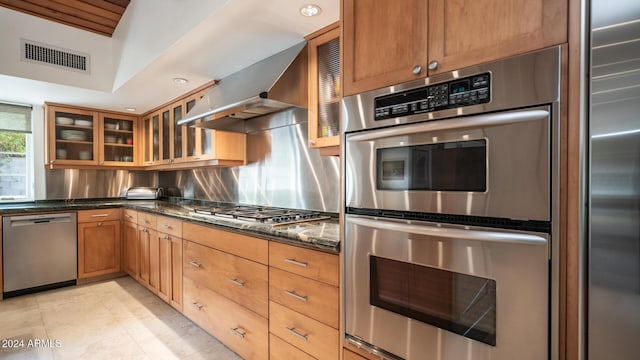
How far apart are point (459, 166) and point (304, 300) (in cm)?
102

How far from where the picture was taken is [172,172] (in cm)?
441

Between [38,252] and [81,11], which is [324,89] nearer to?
[81,11]

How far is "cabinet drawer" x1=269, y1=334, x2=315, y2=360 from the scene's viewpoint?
160 cm

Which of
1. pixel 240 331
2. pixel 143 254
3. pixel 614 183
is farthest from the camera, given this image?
pixel 143 254

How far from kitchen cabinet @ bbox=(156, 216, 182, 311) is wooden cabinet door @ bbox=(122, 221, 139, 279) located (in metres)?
0.76

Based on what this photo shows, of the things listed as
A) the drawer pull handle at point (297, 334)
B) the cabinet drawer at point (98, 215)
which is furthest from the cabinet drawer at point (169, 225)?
the drawer pull handle at point (297, 334)

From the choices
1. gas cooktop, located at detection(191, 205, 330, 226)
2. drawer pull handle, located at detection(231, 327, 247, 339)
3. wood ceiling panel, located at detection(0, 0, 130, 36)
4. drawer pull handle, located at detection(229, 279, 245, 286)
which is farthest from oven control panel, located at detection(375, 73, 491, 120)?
wood ceiling panel, located at detection(0, 0, 130, 36)

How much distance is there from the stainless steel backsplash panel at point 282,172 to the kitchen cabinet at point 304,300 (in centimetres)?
75

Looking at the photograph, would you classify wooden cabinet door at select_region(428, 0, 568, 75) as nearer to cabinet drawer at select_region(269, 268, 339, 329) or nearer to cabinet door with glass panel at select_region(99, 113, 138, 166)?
cabinet drawer at select_region(269, 268, 339, 329)

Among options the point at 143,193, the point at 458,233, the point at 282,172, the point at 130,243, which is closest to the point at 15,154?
the point at 143,193

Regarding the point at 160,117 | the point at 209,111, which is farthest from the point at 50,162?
the point at 209,111

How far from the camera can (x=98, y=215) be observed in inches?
147

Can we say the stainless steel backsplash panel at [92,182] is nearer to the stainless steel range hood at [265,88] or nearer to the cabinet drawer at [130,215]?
the cabinet drawer at [130,215]

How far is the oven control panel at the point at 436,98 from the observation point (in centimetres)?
98
